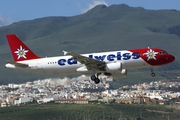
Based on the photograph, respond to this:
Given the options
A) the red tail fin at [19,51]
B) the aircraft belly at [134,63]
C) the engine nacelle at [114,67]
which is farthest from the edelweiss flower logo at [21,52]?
the aircraft belly at [134,63]

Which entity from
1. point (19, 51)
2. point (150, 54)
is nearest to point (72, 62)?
point (19, 51)

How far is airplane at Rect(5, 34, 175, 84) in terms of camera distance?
76.6 meters

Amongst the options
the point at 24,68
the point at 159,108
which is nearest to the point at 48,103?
the point at 159,108

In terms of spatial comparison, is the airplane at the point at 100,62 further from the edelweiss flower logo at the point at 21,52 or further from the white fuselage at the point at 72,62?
the edelweiss flower logo at the point at 21,52

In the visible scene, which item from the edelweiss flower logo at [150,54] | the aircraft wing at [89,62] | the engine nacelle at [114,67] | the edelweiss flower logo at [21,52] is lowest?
the engine nacelle at [114,67]

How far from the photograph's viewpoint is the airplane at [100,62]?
76.6 metres

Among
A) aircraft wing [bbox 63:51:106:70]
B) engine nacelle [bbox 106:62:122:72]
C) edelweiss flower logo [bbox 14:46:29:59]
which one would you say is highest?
edelweiss flower logo [bbox 14:46:29:59]

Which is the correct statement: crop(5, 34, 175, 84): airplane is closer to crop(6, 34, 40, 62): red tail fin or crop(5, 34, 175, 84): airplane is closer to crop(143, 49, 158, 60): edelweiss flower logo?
crop(143, 49, 158, 60): edelweiss flower logo

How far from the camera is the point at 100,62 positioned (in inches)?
3034

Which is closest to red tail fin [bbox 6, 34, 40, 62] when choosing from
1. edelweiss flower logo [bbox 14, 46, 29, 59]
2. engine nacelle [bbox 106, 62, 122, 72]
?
edelweiss flower logo [bbox 14, 46, 29, 59]

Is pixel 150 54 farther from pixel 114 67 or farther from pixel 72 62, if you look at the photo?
pixel 72 62

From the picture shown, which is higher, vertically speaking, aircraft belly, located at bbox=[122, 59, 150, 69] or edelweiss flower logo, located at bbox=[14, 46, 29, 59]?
edelweiss flower logo, located at bbox=[14, 46, 29, 59]

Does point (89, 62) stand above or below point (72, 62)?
below

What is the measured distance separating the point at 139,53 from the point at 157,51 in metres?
2.45
